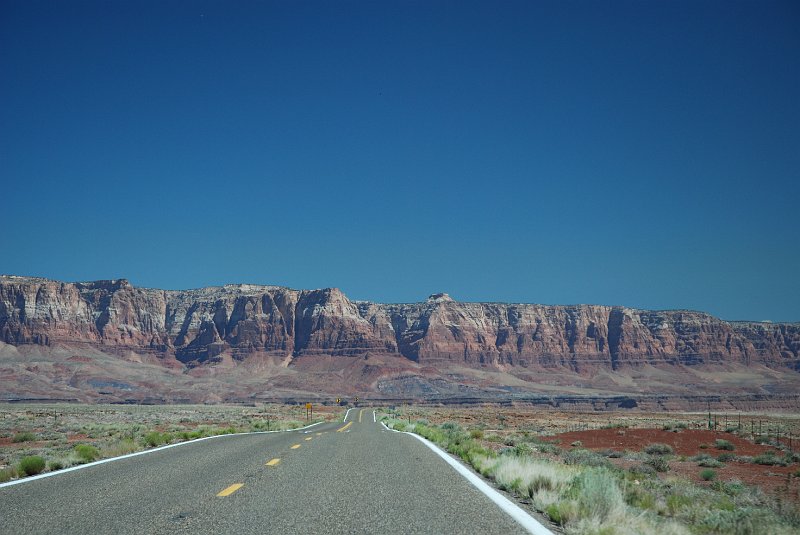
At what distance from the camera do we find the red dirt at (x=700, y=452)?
19.2m

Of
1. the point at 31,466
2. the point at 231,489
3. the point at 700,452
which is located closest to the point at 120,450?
the point at 31,466

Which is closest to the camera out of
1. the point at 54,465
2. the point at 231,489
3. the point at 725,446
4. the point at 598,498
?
the point at 598,498

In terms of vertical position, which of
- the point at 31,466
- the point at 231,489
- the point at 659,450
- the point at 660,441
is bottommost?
the point at 660,441

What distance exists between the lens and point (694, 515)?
9094 mm

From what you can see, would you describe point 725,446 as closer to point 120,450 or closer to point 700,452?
point 700,452

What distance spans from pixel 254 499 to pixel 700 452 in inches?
1043

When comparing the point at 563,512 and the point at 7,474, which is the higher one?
the point at 563,512

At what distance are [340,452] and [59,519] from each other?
9.24m

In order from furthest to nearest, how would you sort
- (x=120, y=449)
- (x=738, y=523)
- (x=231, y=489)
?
(x=120, y=449) < (x=231, y=489) < (x=738, y=523)

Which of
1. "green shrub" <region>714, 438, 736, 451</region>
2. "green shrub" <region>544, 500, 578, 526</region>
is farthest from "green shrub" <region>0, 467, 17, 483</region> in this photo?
"green shrub" <region>714, 438, 736, 451</region>

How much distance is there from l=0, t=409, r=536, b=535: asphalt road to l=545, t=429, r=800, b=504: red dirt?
8.80 metres

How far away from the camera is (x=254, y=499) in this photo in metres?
9.29

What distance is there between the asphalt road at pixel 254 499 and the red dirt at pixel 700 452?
880 centimetres

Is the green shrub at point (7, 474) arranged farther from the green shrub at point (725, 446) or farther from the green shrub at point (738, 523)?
the green shrub at point (725, 446)
